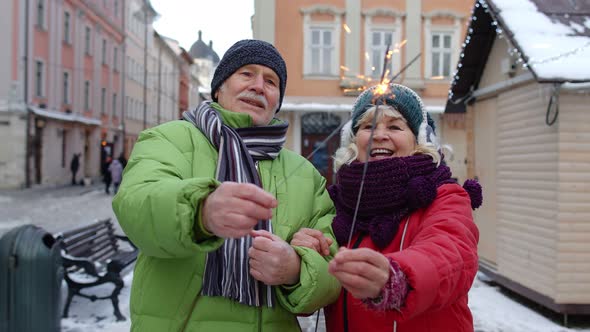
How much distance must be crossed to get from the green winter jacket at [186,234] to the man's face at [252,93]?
8cm

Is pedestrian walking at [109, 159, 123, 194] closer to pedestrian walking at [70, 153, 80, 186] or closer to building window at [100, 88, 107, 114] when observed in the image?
pedestrian walking at [70, 153, 80, 186]

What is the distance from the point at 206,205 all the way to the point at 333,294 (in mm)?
773

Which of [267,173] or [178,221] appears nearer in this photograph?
[178,221]

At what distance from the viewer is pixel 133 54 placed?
4378 cm

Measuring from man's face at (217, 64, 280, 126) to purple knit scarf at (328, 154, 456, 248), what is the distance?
1.40 feet

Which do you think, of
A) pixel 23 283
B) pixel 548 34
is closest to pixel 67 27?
pixel 23 283

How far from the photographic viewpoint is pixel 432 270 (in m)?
1.53

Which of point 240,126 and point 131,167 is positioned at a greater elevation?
point 240,126

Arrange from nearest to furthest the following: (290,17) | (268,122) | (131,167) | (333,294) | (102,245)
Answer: (131,167) → (333,294) → (268,122) → (102,245) → (290,17)

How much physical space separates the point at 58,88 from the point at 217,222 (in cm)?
3043

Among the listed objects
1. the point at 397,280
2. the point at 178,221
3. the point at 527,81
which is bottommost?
the point at 397,280

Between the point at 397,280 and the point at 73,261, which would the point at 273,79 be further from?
the point at 73,261

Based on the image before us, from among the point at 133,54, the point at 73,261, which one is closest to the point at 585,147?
the point at 73,261

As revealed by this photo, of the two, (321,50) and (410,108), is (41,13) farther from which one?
(410,108)
